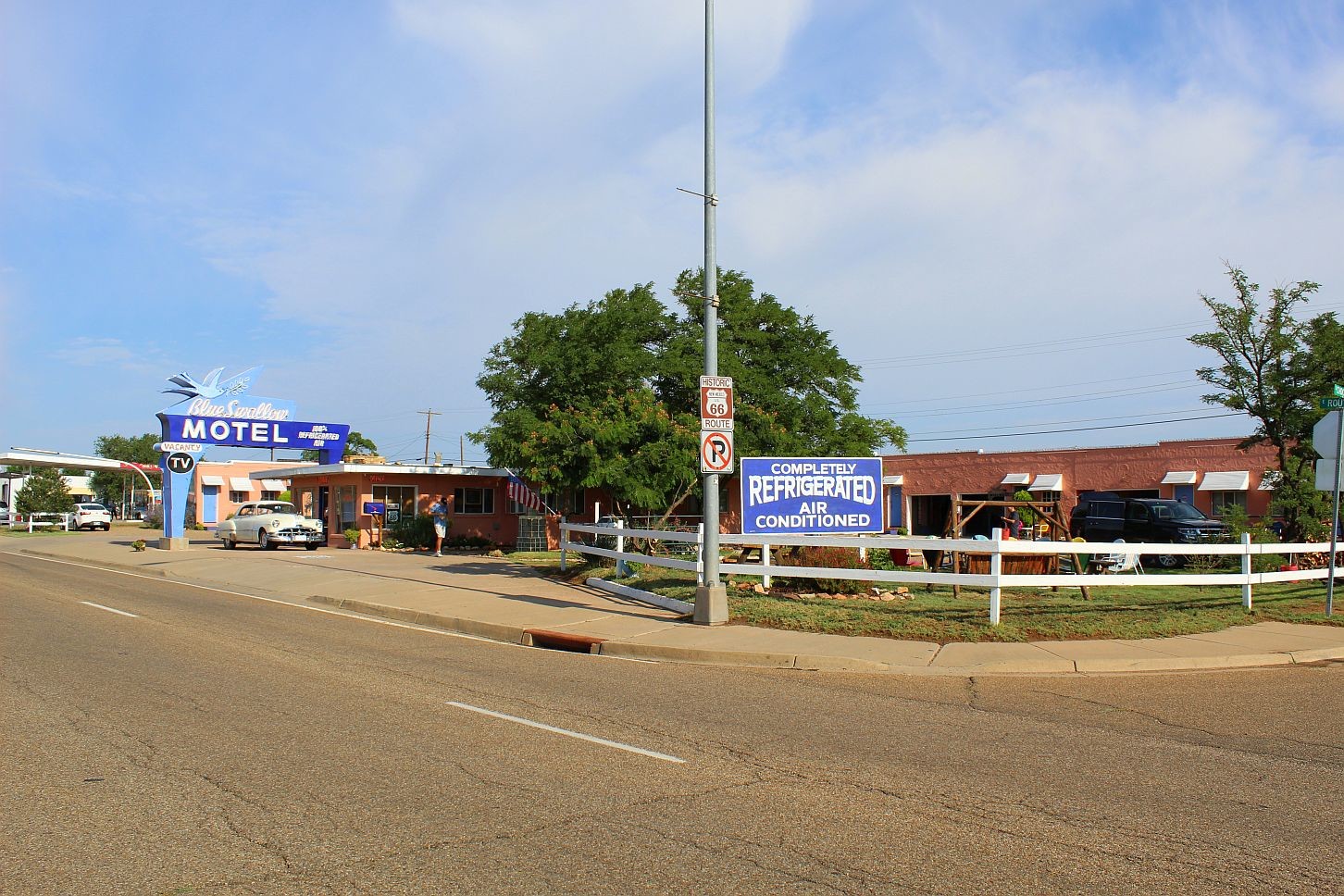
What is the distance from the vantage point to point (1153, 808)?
5949 mm

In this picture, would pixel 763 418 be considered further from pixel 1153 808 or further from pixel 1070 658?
pixel 1153 808

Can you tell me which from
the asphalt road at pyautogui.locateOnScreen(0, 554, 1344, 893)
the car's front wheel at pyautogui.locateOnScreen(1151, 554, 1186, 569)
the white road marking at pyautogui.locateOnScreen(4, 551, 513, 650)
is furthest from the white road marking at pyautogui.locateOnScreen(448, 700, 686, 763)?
the car's front wheel at pyautogui.locateOnScreen(1151, 554, 1186, 569)

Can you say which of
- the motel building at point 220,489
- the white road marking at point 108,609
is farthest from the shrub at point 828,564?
the motel building at point 220,489

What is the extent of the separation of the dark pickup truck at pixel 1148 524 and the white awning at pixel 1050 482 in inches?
490

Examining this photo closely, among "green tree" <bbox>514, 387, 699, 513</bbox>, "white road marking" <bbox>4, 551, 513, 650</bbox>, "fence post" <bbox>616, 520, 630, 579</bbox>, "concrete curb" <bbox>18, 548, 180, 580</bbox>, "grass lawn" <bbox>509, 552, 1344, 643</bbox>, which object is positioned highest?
"green tree" <bbox>514, 387, 699, 513</bbox>

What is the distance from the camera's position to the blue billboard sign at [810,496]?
16297 mm

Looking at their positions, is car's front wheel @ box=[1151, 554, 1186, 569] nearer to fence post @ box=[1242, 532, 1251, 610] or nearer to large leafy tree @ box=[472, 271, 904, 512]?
fence post @ box=[1242, 532, 1251, 610]

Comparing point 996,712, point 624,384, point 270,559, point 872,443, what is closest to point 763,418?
point 624,384

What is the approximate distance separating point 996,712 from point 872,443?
30.6 meters

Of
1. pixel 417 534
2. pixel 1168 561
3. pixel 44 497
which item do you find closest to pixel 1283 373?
pixel 1168 561

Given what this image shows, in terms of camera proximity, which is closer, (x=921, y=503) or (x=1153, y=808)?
(x=1153, y=808)

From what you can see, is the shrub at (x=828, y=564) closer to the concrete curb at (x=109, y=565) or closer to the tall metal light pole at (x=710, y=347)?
the tall metal light pole at (x=710, y=347)

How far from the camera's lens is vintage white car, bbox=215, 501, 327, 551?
33.6 m

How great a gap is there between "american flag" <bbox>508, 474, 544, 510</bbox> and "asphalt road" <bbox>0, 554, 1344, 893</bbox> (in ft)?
76.9
